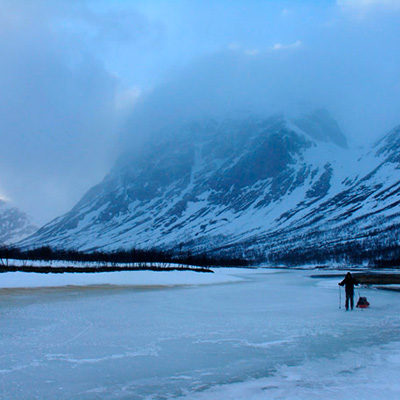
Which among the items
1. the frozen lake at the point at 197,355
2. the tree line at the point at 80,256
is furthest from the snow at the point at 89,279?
the tree line at the point at 80,256

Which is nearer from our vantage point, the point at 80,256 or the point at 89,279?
the point at 89,279

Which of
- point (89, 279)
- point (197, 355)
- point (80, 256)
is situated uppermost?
point (80, 256)

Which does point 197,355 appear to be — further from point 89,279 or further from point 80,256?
point 80,256

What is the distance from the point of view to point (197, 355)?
41.7ft

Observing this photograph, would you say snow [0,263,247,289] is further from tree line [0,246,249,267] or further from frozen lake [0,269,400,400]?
tree line [0,246,249,267]

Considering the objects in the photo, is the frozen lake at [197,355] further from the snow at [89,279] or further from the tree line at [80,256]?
the tree line at [80,256]

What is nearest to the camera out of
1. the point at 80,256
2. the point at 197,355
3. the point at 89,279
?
the point at 197,355

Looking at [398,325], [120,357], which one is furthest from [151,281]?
[120,357]

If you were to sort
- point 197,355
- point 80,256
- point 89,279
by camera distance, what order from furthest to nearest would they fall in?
point 80,256 → point 89,279 → point 197,355

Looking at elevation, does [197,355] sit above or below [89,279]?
above

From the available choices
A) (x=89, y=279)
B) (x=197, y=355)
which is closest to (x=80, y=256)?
(x=89, y=279)

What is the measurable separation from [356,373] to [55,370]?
25.8ft

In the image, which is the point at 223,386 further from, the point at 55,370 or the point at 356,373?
the point at 55,370

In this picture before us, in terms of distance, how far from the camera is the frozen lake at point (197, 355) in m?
9.32
